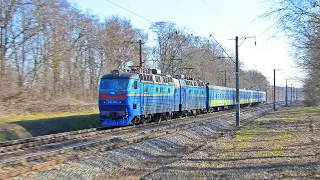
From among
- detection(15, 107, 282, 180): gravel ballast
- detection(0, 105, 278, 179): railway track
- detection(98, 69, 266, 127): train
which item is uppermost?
detection(98, 69, 266, 127): train

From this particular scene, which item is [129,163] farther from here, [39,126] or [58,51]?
[58,51]

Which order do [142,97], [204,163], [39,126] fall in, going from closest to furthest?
[204,163]
[39,126]
[142,97]

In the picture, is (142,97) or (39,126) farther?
(142,97)

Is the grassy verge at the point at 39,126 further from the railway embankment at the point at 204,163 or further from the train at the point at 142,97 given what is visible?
the railway embankment at the point at 204,163

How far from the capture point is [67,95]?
114 feet

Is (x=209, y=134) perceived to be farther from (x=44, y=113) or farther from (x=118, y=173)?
(x=44, y=113)

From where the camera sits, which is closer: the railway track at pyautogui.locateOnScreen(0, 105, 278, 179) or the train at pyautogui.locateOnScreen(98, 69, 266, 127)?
the railway track at pyautogui.locateOnScreen(0, 105, 278, 179)

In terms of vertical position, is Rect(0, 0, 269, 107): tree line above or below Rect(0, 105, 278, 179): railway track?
above

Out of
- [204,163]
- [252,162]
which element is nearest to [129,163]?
[204,163]

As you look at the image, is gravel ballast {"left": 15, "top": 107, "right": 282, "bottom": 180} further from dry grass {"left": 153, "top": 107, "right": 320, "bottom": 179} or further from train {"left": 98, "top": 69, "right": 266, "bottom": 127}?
train {"left": 98, "top": 69, "right": 266, "bottom": 127}

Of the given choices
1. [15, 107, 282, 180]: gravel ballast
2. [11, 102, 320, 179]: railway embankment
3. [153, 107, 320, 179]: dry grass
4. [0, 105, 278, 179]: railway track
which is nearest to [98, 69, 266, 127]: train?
[0, 105, 278, 179]: railway track

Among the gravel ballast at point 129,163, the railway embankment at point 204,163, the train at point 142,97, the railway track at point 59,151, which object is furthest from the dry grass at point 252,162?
the train at point 142,97

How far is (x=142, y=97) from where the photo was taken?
22766 mm

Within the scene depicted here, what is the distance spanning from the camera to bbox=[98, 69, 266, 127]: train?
831 inches
